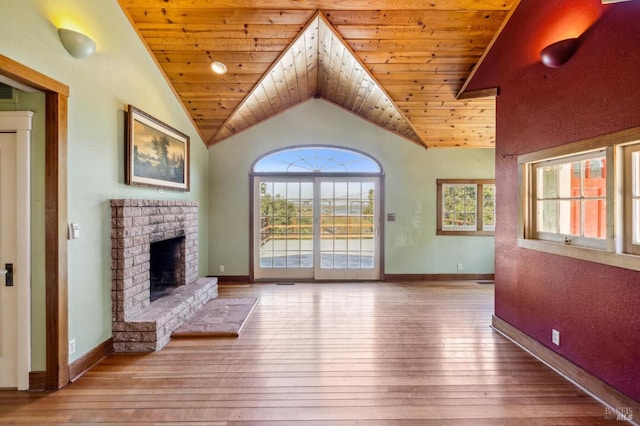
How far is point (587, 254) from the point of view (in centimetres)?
219

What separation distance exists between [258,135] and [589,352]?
501 cm

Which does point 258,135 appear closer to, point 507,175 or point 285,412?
point 507,175

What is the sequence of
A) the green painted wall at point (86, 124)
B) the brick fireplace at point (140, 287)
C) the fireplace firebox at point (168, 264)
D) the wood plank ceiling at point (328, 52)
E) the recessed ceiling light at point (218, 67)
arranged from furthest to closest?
the fireplace firebox at point (168, 264) < the recessed ceiling light at point (218, 67) < the wood plank ceiling at point (328, 52) < the brick fireplace at point (140, 287) < the green painted wall at point (86, 124)

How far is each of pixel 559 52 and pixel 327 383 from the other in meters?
3.06

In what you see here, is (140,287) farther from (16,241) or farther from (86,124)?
(86,124)

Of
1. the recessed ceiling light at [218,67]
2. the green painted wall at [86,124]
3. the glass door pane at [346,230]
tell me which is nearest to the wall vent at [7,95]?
the green painted wall at [86,124]

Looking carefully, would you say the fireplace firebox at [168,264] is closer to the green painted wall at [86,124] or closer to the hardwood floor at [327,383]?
the green painted wall at [86,124]

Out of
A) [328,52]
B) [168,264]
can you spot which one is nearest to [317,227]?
[168,264]

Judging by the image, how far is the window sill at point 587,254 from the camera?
6.21 ft

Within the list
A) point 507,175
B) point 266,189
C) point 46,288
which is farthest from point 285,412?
point 266,189

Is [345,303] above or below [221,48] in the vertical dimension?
below

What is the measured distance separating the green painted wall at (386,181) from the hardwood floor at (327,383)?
6.73 ft

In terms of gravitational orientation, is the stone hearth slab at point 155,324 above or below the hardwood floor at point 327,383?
above

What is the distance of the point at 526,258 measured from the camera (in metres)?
2.85
